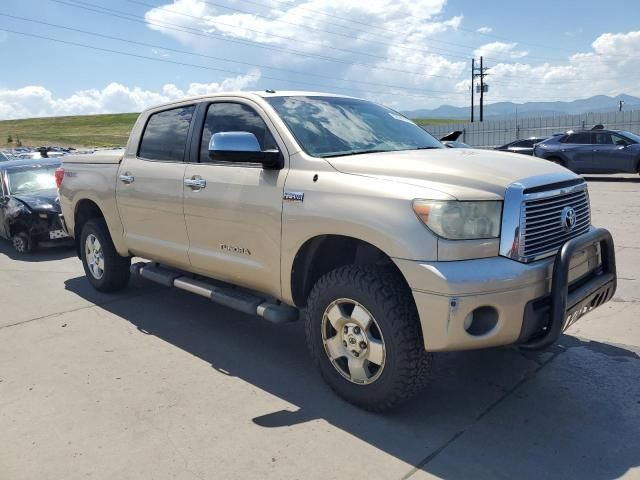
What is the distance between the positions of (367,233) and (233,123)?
5.53 feet

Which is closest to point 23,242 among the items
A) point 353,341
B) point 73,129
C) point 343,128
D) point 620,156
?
point 343,128

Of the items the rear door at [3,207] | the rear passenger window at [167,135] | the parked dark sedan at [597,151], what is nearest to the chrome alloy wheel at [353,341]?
the rear passenger window at [167,135]

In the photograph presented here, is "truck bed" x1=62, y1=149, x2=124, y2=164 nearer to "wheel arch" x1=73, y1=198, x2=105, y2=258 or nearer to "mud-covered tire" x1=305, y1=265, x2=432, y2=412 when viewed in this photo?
"wheel arch" x1=73, y1=198, x2=105, y2=258

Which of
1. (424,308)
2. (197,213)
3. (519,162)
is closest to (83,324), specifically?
(197,213)

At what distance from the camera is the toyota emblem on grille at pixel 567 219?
3.41 metres

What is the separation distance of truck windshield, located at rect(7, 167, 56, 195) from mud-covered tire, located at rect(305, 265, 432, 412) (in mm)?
7848

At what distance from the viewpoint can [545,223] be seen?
3.26 m

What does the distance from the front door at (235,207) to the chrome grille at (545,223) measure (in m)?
1.50

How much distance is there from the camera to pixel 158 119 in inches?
206

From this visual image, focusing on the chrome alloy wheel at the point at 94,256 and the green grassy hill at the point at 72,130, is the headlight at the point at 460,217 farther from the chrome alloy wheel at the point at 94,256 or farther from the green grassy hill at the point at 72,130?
the green grassy hill at the point at 72,130

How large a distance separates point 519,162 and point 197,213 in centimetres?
233

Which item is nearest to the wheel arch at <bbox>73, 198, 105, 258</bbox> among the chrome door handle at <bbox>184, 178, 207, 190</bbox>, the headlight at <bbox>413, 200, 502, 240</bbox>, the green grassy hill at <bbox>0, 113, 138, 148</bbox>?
the chrome door handle at <bbox>184, 178, 207, 190</bbox>

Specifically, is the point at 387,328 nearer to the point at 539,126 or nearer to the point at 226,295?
the point at 226,295

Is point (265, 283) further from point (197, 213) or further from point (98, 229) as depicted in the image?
point (98, 229)
